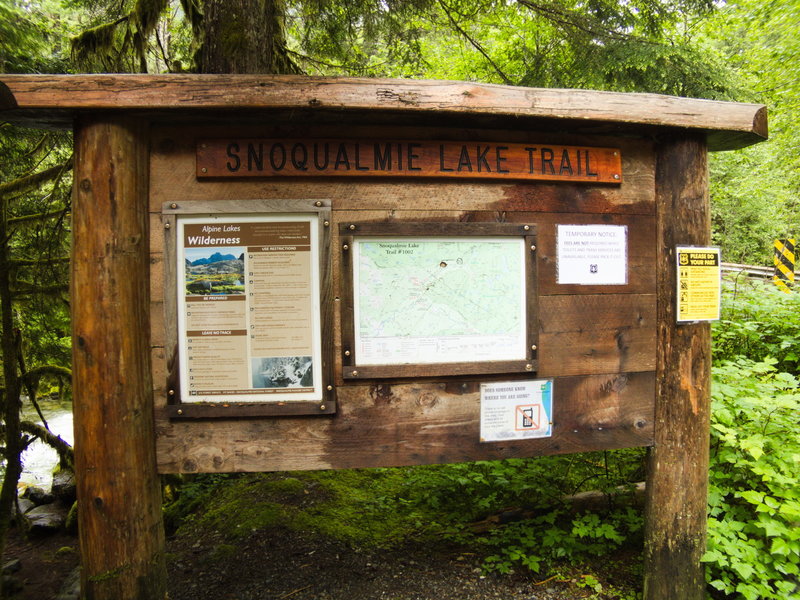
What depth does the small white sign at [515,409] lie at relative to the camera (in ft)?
7.88

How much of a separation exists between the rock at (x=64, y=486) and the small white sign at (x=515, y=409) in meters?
5.37

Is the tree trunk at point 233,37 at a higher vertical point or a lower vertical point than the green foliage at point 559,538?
higher

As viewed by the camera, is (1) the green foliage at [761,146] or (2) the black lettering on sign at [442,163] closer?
(2) the black lettering on sign at [442,163]

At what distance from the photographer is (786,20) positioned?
9.09 m

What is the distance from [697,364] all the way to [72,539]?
595cm

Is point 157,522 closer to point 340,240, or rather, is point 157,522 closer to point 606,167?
point 340,240

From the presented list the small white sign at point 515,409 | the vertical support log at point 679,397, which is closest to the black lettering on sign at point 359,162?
the small white sign at point 515,409

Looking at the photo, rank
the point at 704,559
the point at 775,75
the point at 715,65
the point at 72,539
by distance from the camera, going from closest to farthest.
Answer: the point at 704,559, the point at 72,539, the point at 715,65, the point at 775,75

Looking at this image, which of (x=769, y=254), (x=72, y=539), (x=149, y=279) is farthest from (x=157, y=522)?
(x=769, y=254)

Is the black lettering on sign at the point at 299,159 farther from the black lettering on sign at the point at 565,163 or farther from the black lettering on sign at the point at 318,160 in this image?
the black lettering on sign at the point at 565,163

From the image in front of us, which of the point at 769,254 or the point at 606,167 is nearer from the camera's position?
the point at 606,167

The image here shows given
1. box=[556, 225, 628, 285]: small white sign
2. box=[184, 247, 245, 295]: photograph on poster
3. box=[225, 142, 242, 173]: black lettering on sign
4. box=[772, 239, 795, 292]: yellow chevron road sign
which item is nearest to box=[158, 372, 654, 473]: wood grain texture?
box=[556, 225, 628, 285]: small white sign

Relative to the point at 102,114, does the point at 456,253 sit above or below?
below

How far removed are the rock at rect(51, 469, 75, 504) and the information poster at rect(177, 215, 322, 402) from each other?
4592 millimetres
